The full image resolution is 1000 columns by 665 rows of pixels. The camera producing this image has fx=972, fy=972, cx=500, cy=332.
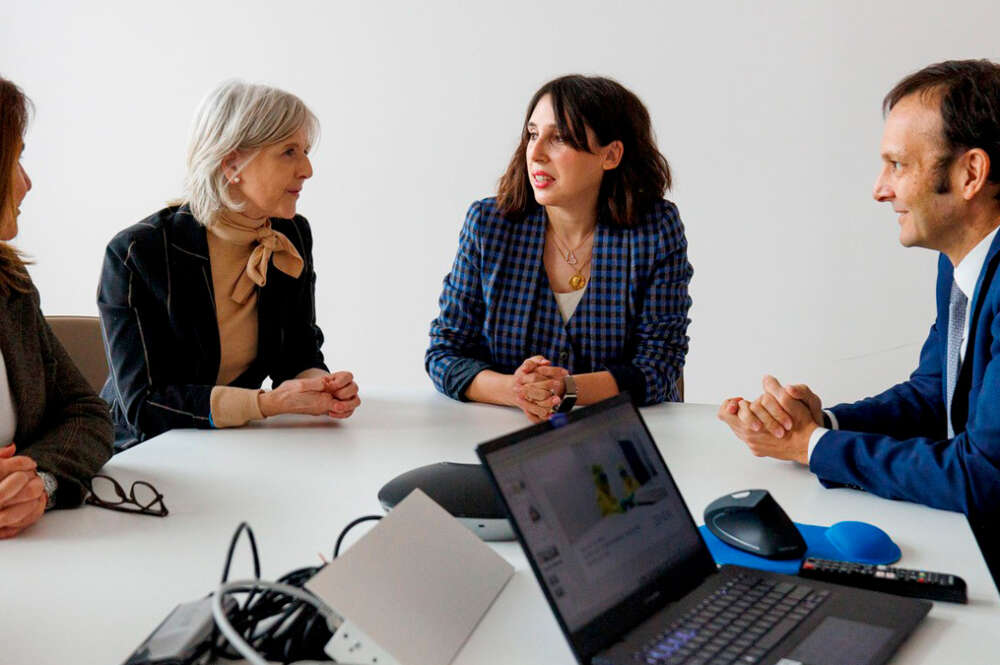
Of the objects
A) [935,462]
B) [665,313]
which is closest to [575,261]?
[665,313]

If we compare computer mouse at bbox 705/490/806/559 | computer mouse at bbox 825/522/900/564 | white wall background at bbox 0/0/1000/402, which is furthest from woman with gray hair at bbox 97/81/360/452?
white wall background at bbox 0/0/1000/402

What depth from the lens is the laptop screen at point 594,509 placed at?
876 millimetres

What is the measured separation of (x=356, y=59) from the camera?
11.9 ft

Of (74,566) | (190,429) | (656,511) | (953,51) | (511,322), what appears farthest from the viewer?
(953,51)

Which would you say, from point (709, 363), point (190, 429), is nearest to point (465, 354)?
point (190, 429)

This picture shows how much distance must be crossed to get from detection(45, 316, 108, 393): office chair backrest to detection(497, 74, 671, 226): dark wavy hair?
3.16ft

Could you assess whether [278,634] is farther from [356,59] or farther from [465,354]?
[356,59]

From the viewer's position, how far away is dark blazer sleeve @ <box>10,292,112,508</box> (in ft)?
4.47

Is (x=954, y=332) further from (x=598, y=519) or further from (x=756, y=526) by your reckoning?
(x=598, y=519)

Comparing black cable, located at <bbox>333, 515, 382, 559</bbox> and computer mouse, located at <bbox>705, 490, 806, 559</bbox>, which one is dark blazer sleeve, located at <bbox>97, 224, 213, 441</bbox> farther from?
computer mouse, located at <bbox>705, 490, 806, 559</bbox>

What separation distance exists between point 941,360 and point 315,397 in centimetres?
116

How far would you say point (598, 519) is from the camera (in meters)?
0.94

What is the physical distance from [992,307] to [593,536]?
87cm

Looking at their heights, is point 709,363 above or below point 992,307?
below
